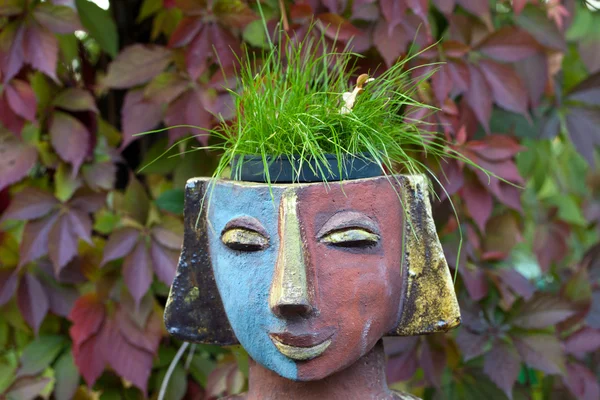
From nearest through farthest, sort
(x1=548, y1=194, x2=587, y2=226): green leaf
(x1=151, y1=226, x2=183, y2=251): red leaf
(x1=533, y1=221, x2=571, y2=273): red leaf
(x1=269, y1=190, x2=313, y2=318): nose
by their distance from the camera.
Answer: (x1=269, y1=190, x2=313, y2=318): nose → (x1=151, y1=226, x2=183, y2=251): red leaf → (x1=533, y1=221, x2=571, y2=273): red leaf → (x1=548, y1=194, x2=587, y2=226): green leaf

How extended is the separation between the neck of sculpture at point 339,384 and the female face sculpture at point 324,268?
7 cm

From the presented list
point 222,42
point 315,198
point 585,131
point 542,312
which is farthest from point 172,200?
point 585,131

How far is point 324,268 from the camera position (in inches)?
49.4

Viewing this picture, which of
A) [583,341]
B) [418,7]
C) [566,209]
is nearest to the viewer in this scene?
[418,7]

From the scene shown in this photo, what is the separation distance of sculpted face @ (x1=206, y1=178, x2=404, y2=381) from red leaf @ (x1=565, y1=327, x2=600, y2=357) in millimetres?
942

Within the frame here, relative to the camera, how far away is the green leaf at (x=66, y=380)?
1.91 m

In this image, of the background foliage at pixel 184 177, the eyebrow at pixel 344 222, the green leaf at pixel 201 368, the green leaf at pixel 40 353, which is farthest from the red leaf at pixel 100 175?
the eyebrow at pixel 344 222

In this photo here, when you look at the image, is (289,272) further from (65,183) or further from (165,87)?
(65,183)

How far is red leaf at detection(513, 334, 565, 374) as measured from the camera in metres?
1.82

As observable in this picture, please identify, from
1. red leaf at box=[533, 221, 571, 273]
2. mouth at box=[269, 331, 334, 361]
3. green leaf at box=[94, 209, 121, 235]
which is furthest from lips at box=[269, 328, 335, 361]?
red leaf at box=[533, 221, 571, 273]

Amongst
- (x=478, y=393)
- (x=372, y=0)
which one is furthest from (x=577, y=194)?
(x=372, y=0)

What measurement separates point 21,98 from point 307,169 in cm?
82

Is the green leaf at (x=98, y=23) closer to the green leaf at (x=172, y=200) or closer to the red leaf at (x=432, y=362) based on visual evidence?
the green leaf at (x=172, y=200)

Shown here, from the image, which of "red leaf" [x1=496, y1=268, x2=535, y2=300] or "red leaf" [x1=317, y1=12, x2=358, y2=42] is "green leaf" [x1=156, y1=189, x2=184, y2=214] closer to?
"red leaf" [x1=317, y1=12, x2=358, y2=42]
